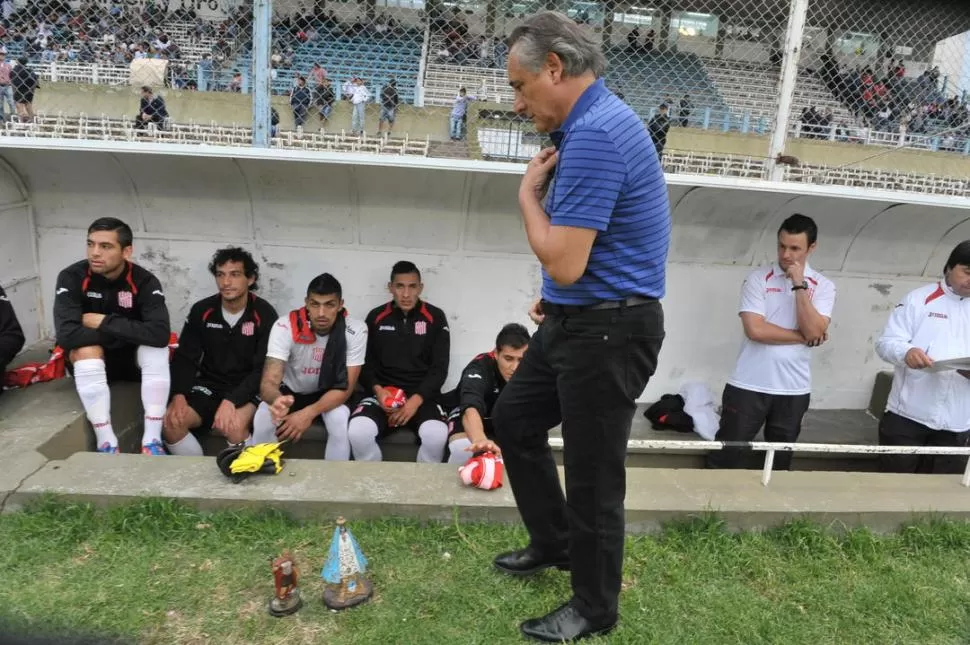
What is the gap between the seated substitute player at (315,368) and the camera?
3844 millimetres

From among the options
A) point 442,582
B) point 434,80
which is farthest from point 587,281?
point 434,80

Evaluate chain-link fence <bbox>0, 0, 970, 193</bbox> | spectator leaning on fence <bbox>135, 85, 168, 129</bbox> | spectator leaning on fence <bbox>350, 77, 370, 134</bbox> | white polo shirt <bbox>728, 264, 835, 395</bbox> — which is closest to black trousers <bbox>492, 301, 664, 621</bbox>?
white polo shirt <bbox>728, 264, 835, 395</bbox>

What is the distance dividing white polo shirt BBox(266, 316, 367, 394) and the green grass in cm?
141

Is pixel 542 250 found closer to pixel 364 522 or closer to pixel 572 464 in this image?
pixel 572 464

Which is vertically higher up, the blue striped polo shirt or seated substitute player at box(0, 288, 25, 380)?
the blue striped polo shirt

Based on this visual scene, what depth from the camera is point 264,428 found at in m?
3.84

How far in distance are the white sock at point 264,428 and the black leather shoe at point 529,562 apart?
1.95 m

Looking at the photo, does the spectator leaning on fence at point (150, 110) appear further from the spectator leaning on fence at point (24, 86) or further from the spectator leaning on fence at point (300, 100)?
the spectator leaning on fence at point (300, 100)

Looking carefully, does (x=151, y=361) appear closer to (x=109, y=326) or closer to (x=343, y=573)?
(x=109, y=326)

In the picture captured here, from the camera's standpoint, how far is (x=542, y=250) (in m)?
1.74

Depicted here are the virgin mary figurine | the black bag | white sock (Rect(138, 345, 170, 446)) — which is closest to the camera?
the virgin mary figurine

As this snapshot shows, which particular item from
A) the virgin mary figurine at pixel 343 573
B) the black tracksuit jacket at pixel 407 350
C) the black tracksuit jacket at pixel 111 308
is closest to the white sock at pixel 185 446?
the black tracksuit jacket at pixel 111 308

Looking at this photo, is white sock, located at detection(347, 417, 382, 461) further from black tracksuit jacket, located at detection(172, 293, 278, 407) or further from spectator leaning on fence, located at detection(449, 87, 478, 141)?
spectator leaning on fence, located at detection(449, 87, 478, 141)

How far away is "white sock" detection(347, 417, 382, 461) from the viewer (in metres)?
3.81
